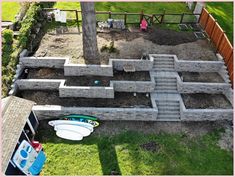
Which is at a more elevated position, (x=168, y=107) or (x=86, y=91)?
(x=86, y=91)

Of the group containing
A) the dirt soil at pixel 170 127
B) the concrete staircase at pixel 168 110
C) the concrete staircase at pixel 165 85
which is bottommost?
the dirt soil at pixel 170 127

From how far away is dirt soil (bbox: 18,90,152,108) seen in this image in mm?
16125

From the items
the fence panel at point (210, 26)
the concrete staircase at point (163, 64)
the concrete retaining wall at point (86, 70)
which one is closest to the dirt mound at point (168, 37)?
the fence panel at point (210, 26)

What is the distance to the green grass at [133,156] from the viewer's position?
13672mm

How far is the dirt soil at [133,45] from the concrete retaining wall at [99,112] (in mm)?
3670

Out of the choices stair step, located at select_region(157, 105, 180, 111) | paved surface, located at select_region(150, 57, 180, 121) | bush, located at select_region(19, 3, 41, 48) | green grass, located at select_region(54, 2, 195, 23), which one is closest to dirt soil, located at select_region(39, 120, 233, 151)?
paved surface, located at select_region(150, 57, 180, 121)

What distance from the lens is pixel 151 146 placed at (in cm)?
1477

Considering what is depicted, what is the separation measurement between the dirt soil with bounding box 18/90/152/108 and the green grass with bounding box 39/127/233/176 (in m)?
1.85

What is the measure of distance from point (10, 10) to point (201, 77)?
57.8ft

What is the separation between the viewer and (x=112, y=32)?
2064cm

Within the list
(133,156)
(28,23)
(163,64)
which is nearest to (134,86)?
(163,64)

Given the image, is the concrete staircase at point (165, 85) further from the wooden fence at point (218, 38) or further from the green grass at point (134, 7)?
the green grass at point (134, 7)

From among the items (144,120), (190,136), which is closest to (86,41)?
(144,120)

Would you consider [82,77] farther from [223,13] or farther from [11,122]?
[223,13]
